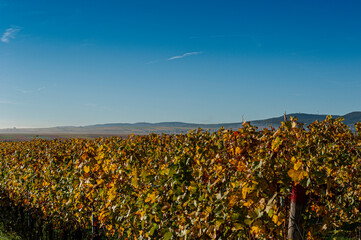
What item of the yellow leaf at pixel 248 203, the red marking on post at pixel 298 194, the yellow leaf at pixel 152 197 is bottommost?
the yellow leaf at pixel 152 197

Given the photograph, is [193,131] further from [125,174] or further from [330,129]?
[330,129]

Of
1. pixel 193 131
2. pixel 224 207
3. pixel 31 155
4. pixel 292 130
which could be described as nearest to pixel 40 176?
pixel 31 155

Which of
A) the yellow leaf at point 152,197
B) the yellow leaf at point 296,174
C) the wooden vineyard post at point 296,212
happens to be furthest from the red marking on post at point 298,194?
the yellow leaf at point 152,197

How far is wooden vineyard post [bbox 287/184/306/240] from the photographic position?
8.22 feet

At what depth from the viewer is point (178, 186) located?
369 centimetres

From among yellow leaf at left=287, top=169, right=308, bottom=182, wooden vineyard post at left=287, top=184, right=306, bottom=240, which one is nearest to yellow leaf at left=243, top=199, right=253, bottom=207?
wooden vineyard post at left=287, top=184, right=306, bottom=240

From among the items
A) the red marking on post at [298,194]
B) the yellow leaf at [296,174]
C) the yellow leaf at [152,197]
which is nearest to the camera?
the yellow leaf at [296,174]

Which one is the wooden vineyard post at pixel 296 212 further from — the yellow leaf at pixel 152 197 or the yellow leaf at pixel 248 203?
the yellow leaf at pixel 152 197

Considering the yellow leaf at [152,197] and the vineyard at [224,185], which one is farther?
the yellow leaf at [152,197]

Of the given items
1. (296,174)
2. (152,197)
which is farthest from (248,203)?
(152,197)

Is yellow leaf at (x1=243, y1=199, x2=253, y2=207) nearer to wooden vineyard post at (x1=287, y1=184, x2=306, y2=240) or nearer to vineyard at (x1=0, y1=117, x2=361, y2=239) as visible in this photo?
vineyard at (x1=0, y1=117, x2=361, y2=239)

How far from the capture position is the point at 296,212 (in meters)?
2.52

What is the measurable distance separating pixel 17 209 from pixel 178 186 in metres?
6.74

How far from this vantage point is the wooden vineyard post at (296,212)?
2506mm
